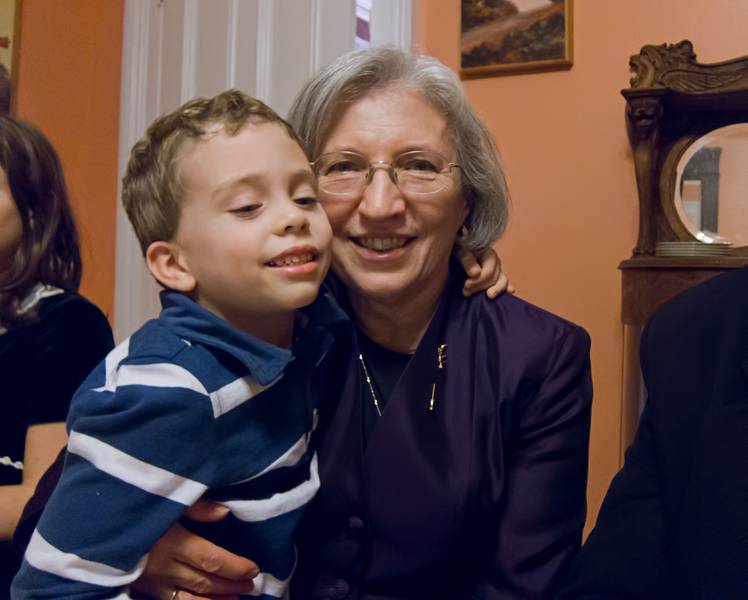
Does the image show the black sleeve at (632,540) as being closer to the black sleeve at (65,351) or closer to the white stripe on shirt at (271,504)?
the white stripe on shirt at (271,504)

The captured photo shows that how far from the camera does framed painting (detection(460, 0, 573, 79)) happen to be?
9.07ft

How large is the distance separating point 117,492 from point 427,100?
814mm

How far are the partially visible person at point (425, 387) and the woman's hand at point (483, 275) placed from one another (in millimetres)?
21

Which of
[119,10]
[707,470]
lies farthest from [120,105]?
[707,470]

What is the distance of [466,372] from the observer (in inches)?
51.1

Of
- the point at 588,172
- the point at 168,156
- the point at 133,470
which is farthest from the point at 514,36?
the point at 133,470

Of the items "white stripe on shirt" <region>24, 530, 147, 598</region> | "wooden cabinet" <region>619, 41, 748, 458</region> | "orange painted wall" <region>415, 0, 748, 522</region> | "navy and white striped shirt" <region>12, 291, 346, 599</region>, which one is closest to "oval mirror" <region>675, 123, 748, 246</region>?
"wooden cabinet" <region>619, 41, 748, 458</region>

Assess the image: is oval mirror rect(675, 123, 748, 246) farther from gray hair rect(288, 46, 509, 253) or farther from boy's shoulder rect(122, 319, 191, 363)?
boy's shoulder rect(122, 319, 191, 363)

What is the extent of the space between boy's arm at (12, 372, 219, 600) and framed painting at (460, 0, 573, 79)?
219 cm

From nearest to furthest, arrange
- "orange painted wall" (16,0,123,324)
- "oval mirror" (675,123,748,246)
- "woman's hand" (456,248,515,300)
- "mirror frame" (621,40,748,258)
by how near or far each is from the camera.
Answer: "woman's hand" (456,248,515,300) → "mirror frame" (621,40,748,258) → "oval mirror" (675,123,748,246) → "orange painted wall" (16,0,123,324)

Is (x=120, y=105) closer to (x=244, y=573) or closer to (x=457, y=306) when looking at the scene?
(x=457, y=306)

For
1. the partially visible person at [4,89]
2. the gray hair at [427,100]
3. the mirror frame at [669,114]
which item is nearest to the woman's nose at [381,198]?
the gray hair at [427,100]

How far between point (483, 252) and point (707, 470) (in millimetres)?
611

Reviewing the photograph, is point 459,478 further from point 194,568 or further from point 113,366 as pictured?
point 113,366
